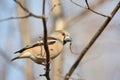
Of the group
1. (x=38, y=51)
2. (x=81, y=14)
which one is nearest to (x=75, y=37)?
(x=81, y=14)

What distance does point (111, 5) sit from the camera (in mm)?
1447

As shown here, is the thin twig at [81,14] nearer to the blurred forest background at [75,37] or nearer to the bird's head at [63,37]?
the blurred forest background at [75,37]

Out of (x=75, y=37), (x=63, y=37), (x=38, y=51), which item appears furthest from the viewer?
(x=75, y=37)

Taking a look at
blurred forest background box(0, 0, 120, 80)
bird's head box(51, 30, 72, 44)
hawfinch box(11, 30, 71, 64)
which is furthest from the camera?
blurred forest background box(0, 0, 120, 80)

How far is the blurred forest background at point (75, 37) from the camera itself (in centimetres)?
141

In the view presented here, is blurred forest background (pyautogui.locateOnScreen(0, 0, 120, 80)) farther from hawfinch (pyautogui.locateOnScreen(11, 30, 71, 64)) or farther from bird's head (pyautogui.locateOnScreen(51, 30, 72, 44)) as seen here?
hawfinch (pyautogui.locateOnScreen(11, 30, 71, 64))

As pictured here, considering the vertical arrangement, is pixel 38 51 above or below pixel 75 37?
above

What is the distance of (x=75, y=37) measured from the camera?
1.46 meters

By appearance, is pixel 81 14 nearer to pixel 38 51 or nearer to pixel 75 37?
pixel 75 37

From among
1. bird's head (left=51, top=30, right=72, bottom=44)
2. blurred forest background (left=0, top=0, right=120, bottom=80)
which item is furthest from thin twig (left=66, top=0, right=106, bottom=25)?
bird's head (left=51, top=30, right=72, bottom=44)

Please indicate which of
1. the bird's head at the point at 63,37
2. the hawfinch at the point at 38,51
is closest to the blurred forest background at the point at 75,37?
the bird's head at the point at 63,37

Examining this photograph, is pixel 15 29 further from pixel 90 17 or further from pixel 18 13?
pixel 90 17

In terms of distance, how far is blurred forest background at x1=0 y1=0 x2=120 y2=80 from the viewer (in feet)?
4.62

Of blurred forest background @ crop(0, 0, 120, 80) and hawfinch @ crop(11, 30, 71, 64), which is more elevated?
hawfinch @ crop(11, 30, 71, 64)
